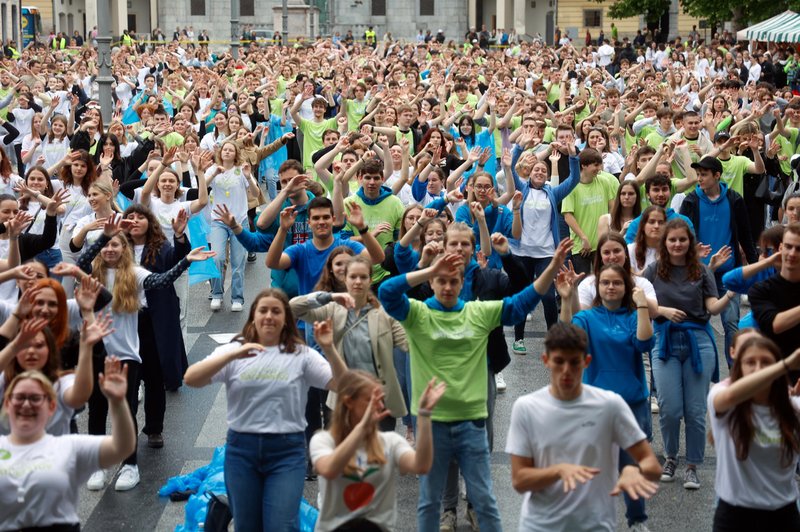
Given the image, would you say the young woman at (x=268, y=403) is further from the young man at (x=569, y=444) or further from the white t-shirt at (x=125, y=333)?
the white t-shirt at (x=125, y=333)

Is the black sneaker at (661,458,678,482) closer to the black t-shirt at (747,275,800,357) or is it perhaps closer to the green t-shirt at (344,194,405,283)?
the black t-shirt at (747,275,800,357)

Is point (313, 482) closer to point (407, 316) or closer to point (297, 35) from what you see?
point (407, 316)

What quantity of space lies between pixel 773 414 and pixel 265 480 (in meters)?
2.43

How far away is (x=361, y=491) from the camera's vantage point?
19.4 feet

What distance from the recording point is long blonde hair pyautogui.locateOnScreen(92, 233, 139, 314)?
8.70m

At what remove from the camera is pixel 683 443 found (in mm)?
9703

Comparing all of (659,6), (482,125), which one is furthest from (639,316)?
(659,6)

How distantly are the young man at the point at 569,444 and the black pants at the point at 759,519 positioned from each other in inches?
19.7

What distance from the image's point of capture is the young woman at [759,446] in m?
6.13

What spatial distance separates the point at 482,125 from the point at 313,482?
10592 mm

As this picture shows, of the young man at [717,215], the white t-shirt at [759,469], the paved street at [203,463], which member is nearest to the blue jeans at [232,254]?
the paved street at [203,463]

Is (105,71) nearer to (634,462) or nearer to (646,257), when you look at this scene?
(646,257)

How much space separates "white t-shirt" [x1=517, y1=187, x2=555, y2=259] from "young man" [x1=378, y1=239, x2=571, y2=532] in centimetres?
450

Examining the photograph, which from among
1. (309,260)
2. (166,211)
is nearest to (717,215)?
(309,260)
